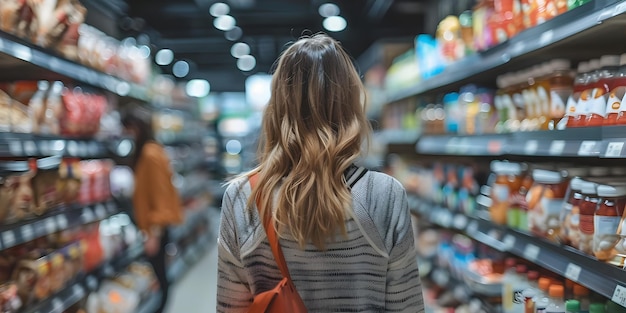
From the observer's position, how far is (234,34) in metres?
11.0

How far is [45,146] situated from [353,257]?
5.72 feet

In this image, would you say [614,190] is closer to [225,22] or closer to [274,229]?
[274,229]

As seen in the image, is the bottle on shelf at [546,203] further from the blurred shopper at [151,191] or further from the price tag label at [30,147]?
the blurred shopper at [151,191]

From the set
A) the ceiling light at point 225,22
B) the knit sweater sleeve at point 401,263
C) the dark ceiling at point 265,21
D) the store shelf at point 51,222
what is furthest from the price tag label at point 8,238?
the ceiling light at point 225,22

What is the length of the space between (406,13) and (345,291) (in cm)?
652

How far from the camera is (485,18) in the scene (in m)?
3.01

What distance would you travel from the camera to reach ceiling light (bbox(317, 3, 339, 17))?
8.98 m

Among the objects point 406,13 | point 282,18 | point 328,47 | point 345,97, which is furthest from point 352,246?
point 282,18

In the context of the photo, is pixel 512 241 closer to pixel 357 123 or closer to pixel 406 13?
pixel 357 123

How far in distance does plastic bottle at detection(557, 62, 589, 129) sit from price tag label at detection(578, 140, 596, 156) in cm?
16

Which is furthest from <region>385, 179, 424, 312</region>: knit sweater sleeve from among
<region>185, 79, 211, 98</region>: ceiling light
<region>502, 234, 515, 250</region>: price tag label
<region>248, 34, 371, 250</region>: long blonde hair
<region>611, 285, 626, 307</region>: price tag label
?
<region>185, 79, 211, 98</region>: ceiling light

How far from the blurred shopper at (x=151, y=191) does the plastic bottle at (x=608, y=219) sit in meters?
3.14

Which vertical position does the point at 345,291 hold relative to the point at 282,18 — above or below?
below

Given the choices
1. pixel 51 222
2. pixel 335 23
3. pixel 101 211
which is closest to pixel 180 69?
pixel 335 23
